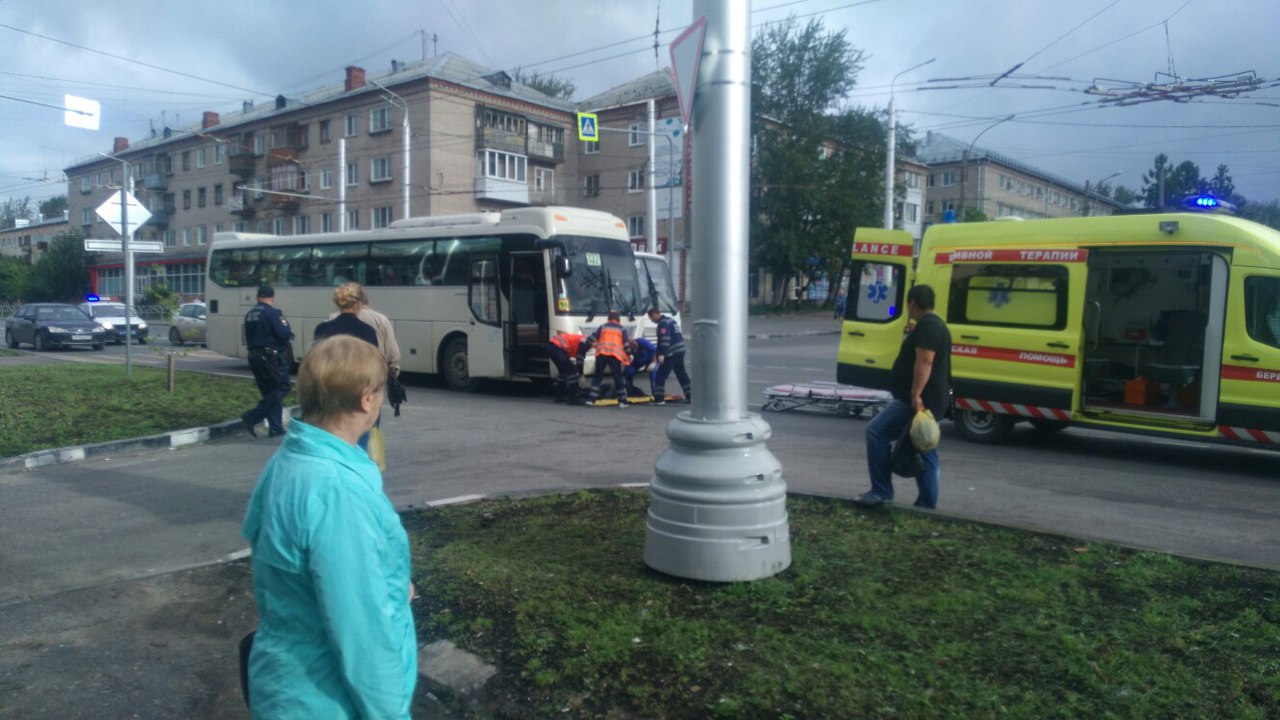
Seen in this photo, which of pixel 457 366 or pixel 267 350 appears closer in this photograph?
pixel 267 350

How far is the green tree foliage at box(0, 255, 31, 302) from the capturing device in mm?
75312

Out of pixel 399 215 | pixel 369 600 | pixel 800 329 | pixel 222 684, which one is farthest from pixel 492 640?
pixel 399 215

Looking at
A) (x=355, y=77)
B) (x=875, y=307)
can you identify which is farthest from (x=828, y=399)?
(x=355, y=77)

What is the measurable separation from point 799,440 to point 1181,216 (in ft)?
15.6

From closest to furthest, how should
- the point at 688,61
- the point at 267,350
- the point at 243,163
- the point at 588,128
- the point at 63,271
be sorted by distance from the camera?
the point at 688,61, the point at 267,350, the point at 588,128, the point at 243,163, the point at 63,271

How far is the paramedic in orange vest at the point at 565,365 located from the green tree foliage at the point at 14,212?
119 meters

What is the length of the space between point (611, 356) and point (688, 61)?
9.58 metres

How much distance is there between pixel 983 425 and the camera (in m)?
11.2

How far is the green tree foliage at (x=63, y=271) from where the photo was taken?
230 feet

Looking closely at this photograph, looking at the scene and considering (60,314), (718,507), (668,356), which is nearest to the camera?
(718,507)

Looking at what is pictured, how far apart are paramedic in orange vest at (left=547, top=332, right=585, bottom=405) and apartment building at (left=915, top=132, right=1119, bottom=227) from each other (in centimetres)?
4420

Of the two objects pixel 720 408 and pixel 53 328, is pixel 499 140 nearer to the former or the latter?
pixel 53 328

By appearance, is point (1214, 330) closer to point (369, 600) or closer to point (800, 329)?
point (369, 600)

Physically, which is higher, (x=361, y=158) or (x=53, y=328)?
(x=361, y=158)
